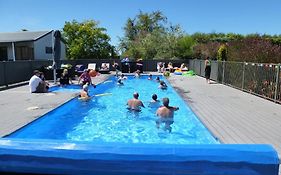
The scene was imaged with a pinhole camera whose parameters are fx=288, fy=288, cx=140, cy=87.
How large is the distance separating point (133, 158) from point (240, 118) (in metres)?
4.49

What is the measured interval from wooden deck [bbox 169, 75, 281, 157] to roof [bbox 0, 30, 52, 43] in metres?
21.2

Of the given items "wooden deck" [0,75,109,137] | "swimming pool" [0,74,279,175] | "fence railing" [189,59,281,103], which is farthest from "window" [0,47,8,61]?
"swimming pool" [0,74,279,175]

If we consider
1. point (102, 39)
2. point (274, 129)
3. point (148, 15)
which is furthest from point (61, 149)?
point (148, 15)

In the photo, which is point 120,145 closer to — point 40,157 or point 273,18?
point 40,157

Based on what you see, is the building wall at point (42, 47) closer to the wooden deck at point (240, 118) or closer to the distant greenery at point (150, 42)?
the distant greenery at point (150, 42)

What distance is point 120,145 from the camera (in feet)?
12.6

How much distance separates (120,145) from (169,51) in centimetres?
2896

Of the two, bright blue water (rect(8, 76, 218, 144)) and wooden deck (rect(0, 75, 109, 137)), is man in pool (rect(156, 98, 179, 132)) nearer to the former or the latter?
bright blue water (rect(8, 76, 218, 144))

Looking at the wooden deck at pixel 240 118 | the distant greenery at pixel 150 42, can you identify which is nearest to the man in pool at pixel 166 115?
the wooden deck at pixel 240 118

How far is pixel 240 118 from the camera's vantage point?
288 inches

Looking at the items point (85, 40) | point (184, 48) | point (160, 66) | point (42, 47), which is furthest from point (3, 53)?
point (184, 48)

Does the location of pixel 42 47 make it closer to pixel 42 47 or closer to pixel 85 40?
pixel 42 47

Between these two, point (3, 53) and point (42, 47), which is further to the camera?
point (42, 47)

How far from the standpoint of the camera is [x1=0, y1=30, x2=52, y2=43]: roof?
26797mm
